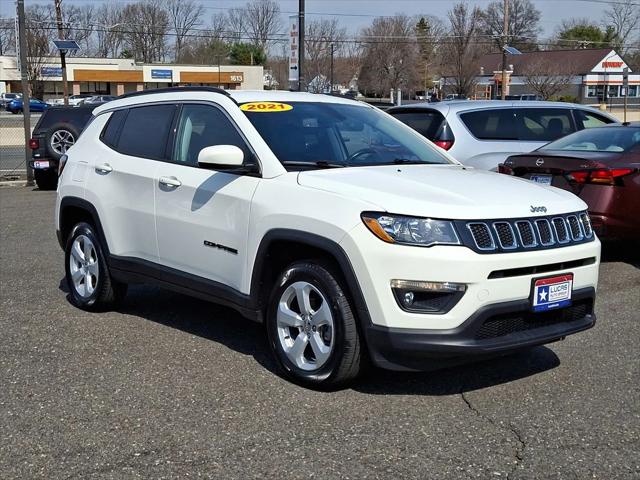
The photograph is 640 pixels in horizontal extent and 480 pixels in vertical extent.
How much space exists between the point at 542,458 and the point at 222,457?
1.54 meters

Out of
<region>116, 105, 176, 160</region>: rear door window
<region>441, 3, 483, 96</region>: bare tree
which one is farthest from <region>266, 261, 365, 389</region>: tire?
<region>441, 3, 483, 96</region>: bare tree

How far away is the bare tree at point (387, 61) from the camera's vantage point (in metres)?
58.4

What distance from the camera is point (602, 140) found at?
866cm

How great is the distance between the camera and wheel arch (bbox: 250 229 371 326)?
4391 millimetres

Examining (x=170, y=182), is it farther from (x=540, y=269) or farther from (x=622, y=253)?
(x=622, y=253)

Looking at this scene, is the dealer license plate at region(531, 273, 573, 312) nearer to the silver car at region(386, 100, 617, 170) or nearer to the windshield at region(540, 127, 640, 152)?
the windshield at region(540, 127, 640, 152)

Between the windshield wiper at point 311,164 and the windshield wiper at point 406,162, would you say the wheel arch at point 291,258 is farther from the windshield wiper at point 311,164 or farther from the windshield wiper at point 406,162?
the windshield wiper at point 406,162

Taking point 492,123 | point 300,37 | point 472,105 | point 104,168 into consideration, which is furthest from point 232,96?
point 300,37

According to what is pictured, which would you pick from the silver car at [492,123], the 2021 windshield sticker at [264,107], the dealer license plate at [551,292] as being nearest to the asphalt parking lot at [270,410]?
the dealer license plate at [551,292]

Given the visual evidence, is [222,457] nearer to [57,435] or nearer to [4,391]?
[57,435]

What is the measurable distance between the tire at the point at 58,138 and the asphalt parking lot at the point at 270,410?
992cm

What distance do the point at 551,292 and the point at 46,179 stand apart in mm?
13614

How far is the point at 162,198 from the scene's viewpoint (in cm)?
573

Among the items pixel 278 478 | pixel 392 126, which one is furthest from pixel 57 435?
pixel 392 126
